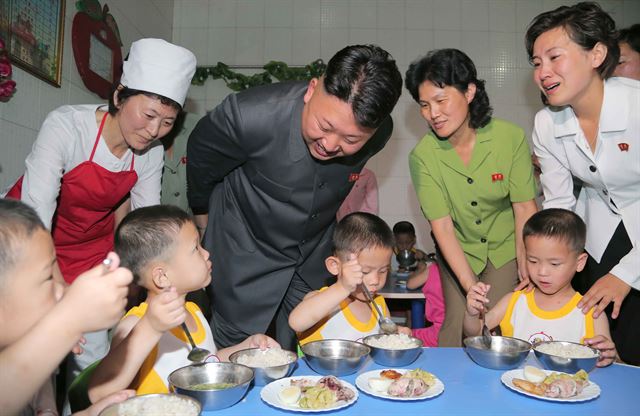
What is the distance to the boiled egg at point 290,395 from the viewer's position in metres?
1.08

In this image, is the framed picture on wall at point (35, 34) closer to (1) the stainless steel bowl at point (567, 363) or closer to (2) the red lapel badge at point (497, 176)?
(2) the red lapel badge at point (497, 176)

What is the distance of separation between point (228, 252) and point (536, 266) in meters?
1.18

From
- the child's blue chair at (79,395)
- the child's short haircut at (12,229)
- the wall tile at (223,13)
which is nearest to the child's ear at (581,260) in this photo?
the child's blue chair at (79,395)

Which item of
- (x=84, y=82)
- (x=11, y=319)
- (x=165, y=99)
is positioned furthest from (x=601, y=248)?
(x=84, y=82)

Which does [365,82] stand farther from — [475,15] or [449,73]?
[475,15]

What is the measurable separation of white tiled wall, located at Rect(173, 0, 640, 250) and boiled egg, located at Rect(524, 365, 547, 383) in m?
3.98

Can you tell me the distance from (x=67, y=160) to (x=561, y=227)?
191 centimetres

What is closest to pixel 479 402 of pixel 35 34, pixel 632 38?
pixel 632 38

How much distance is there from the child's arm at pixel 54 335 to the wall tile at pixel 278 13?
15.9 feet

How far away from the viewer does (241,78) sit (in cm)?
511

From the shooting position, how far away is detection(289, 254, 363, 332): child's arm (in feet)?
5.30

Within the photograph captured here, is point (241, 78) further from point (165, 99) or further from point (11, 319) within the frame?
point (11, 319)

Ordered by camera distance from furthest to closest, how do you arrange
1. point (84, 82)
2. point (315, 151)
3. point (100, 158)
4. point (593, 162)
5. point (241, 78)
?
point (241, 78) < point (84, 82) < point (100, 158) < point (593, 162) < point (315, 151)

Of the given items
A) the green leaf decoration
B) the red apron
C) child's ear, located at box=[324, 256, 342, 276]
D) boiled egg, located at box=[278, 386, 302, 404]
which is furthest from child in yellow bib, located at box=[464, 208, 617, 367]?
the green leaf decoration
